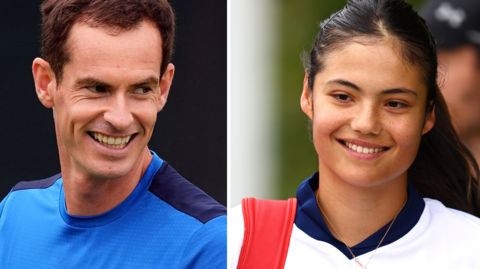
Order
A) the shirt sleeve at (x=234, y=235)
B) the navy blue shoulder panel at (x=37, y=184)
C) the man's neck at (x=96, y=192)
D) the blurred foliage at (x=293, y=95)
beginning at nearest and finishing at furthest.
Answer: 1. the shirt sleeve at (x=234, y=235)
2. the man's neck at (x=96, y=192)
3. the navy blue shoulder panel at (x=37, y=184)
4. the blurred foliage at (x=293, y=95)

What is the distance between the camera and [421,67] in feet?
5.33

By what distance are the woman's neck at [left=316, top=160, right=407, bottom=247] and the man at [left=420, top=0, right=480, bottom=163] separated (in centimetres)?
40

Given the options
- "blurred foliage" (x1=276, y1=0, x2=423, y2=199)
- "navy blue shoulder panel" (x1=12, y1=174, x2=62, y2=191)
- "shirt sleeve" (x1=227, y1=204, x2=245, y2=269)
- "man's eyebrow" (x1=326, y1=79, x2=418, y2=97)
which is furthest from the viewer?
"blurred foliage" (x1=276, y1=0, x2=423, y2=199)

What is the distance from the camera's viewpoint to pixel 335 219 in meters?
1.77

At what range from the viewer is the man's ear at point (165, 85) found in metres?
1.82

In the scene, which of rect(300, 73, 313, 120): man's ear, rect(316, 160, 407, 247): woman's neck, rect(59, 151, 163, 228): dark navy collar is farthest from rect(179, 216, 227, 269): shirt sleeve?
rect(300, 73, 313, 120): man's ear

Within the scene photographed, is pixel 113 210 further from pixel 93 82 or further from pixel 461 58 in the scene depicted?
pixel 461 58

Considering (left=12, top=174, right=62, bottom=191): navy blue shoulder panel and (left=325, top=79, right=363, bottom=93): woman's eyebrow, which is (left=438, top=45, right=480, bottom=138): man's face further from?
(left=12, top=174, right=62, bottom=191): navy blue shoulder panel

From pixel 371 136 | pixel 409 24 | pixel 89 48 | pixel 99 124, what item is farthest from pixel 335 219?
pixel 89 48

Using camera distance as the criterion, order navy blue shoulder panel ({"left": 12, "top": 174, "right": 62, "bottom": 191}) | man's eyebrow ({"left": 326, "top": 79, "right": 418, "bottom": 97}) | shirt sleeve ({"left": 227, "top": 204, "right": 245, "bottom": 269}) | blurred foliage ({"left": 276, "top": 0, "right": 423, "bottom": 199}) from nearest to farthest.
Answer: man's eyebrow ({"left": 326, "top": 79, "right": 418, "bottom": 97}) → shirt sleeve ({"left": 227, "top": 204, "right": 245, "bottom": 269}) → navy blue shoulder panel ({"left": 12, "top": 174, "right": 62, "bottom": 191}) → blurred foliage ({"left": 276, "top": 0, "right": 423, "bottom": 199})

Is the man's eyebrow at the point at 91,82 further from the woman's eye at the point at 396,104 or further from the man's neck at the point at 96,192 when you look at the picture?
the woman's eye at the point at 396,104

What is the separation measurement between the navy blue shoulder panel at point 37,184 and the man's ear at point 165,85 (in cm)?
45

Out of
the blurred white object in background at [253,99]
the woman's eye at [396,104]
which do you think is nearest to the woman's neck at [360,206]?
the woman's eye at [396,104]

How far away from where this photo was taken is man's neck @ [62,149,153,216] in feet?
5.85
